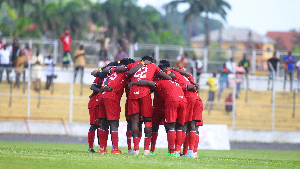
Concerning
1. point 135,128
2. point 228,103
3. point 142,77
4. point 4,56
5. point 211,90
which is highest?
point 4,56

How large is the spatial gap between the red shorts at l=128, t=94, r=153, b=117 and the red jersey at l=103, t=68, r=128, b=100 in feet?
1.49

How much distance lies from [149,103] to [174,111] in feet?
1.94

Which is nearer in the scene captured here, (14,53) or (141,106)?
(141,106)

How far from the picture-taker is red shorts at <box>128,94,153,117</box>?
1143 centimetres

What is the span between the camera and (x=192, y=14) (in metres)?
49.8

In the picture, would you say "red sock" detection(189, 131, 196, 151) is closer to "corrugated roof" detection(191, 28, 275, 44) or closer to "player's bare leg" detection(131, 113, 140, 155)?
"player's bare leg" detection(131, 113, 140, 155)

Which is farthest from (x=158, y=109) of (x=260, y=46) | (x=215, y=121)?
(x=260, y=46)

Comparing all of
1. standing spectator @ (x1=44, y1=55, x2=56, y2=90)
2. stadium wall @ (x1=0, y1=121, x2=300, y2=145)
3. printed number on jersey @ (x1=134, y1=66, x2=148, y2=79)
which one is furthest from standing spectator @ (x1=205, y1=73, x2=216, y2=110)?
printed number on jersey @ (x1=134, y1=66, x2=148, y2=79)

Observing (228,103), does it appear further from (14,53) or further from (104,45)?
(14,53)

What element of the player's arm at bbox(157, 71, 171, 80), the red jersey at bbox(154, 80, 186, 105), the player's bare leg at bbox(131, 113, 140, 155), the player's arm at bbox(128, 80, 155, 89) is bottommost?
the player's bare leg at bbox(131, 113, 140, 155)

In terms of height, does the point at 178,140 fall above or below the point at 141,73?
below

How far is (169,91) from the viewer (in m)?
11.6

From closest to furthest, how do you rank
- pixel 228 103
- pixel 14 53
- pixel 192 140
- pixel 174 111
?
pixel 174 111
pixel 192 140
pixel 228 103
pixel 14 53

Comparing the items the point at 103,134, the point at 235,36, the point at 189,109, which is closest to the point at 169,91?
the point at 189,109
